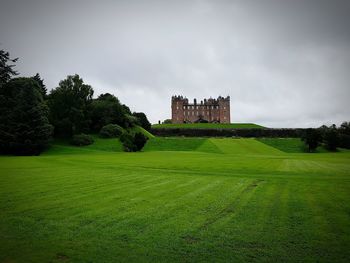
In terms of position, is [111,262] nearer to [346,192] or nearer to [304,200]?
[304,200]

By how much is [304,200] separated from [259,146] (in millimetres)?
54312

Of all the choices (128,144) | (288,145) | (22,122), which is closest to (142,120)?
(128,144)

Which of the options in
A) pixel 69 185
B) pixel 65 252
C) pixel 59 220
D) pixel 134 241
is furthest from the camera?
pixel 69 185

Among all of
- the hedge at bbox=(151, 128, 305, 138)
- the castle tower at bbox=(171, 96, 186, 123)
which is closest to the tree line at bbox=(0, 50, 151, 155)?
the hedge at bbox=(151, 128, 305, 138)

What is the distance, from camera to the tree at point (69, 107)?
60.7 metres

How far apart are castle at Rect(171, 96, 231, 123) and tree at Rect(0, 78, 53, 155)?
8803 centimetres

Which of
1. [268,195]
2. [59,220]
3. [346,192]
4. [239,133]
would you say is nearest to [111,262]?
[59,220]

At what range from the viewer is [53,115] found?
6200 cm

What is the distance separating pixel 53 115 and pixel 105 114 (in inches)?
503

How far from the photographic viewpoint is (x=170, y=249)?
593 cm

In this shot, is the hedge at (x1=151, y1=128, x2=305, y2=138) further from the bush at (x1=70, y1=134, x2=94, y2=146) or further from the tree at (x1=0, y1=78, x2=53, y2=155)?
the tree at (x1=0, y1=78, x2=53, y2=155)

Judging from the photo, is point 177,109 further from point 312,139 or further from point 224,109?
point 312,139

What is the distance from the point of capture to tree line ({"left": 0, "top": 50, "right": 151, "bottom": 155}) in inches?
1858

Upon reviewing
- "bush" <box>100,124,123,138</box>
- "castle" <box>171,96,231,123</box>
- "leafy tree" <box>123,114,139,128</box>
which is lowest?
"bush" <box>100,124,123,138</box>
